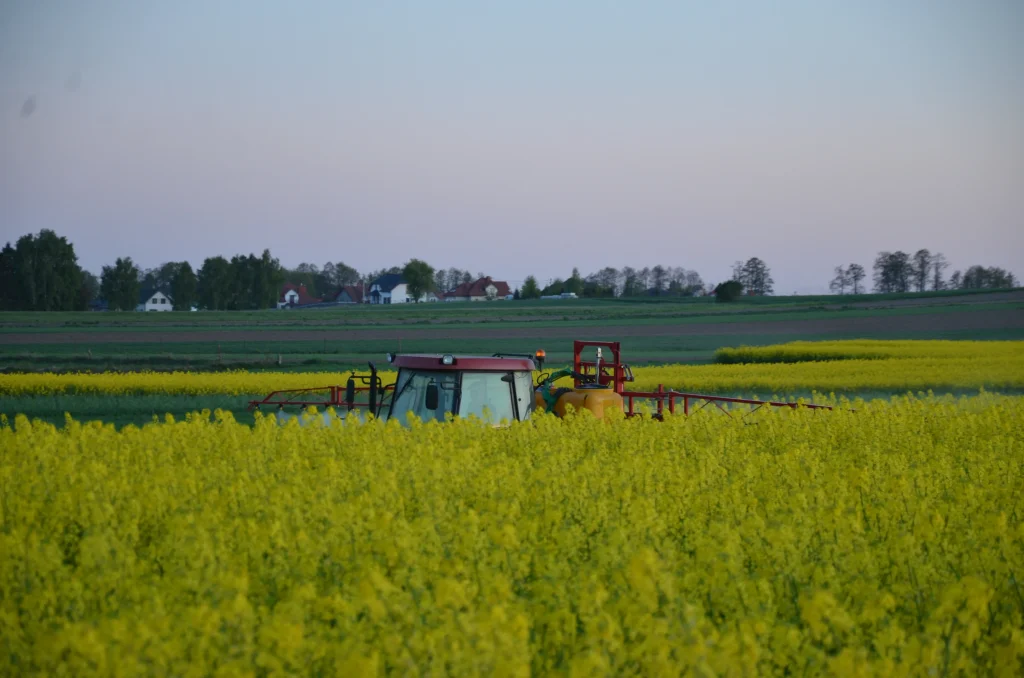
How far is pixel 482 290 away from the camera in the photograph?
539 ft

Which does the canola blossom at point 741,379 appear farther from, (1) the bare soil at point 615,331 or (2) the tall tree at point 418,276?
(2) the tall tree at point 418,276

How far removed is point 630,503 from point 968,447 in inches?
210

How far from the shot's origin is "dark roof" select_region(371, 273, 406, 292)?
158m

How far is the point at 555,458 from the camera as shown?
8133 mm

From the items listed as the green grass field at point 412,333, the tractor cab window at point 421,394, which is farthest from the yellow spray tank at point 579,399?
the green grass field at point 412,333

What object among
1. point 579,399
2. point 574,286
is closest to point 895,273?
point 574,286

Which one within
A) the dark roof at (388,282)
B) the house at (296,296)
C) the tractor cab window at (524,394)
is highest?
the dark roof at (388,282)

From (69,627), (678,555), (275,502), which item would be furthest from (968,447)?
(69,627)

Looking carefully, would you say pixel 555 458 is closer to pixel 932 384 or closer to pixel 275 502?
pixel 275 502

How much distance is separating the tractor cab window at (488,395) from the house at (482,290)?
149883 millimetres

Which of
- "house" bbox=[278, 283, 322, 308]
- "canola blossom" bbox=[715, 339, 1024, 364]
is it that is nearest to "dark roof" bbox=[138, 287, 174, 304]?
"house" bbox=[278, 283, 322, 308]

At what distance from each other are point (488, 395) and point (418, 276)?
129067mm

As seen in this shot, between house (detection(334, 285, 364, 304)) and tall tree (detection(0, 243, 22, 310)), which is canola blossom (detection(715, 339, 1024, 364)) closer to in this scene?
tall tree (detection(0, 243, 22, 310))

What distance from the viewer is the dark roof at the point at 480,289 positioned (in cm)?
16438
